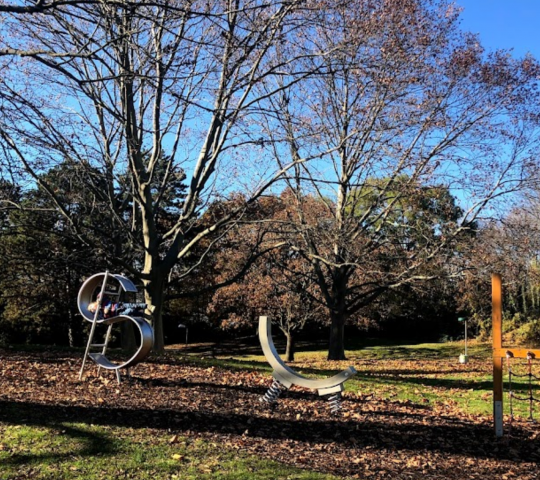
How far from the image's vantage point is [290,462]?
217 inches

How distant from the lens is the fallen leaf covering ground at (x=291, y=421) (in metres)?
5.99

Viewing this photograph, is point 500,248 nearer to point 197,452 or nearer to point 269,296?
point 269,296


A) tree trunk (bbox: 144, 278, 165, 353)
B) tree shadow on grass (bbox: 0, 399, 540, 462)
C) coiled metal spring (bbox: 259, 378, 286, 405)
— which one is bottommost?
tree shadow on grass (bbox: 0, 399, 540, 462)

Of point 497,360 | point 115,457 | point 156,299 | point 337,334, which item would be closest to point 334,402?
point 497,360

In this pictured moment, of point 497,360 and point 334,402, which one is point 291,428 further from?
point 497,360

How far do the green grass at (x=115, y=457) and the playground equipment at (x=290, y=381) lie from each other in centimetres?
245

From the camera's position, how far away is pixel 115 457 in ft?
16.8

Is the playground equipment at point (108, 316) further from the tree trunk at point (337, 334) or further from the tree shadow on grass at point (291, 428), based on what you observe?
the tree trunk at point (337, 334)

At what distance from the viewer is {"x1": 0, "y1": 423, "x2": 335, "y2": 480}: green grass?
475 cm

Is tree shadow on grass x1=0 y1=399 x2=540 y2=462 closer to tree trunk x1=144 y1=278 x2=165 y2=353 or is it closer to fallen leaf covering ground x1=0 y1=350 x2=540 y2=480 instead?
fallen leaf covering ground x1=0 y1=350 x2=540 y2=480

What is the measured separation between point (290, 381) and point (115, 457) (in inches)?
142

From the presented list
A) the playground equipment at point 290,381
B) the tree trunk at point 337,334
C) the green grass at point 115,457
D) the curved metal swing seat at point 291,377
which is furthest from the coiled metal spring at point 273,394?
the tree trunk at point 337,334

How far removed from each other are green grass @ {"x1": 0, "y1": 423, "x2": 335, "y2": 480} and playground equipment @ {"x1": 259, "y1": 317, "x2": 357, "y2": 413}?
2448 mm

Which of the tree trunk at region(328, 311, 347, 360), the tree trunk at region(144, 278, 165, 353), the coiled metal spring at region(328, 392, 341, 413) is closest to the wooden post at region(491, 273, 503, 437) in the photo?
the coiled metal spring at region(328, 392, 341, 413)
